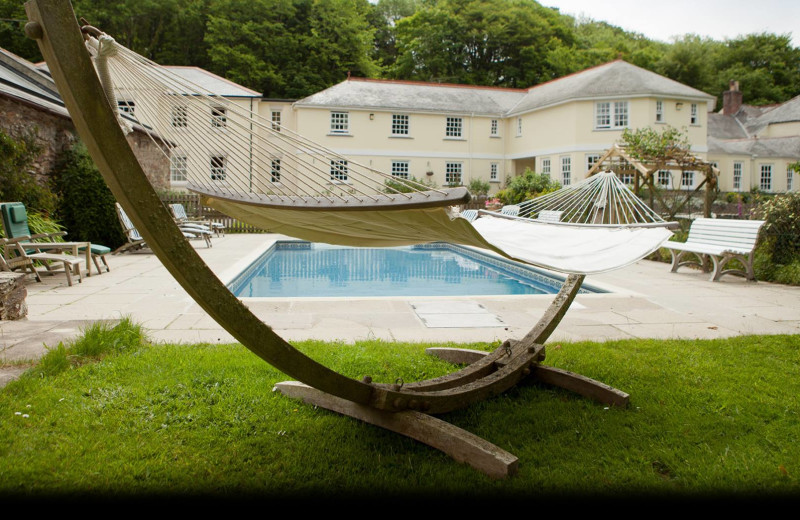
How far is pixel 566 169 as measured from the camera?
19922 mm

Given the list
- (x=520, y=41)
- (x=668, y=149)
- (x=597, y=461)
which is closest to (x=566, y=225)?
(x=597, y=461)

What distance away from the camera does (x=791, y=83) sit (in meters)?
32.9

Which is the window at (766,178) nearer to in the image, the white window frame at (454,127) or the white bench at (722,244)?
the white window frame at (454,127)

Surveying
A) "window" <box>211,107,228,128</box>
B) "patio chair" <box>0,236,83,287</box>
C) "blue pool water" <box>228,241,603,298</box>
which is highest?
"window" <box>211,107,228,128</box>

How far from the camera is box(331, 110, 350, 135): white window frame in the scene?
819 inches

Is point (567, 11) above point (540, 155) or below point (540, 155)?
above

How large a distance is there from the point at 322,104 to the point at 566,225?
60.1 feet

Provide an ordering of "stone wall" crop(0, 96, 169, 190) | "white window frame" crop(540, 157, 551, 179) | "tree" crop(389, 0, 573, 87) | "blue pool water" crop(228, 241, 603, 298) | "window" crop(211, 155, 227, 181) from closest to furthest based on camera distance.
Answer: "window" crop(211, 155, 227, 181), "blue pool water" crop(228, 241, 603, 298), "stone wall" crop(0, 96, 169, 190), "white window frame" crop(540, 157, 551, 179), "tree" crop(389, 0, 573, 87)

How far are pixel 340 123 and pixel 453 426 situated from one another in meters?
20.0

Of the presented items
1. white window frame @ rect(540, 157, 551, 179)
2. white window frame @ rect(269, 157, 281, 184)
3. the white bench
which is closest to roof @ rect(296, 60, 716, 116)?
white window frame @ rect(540, 157, 551, 179)

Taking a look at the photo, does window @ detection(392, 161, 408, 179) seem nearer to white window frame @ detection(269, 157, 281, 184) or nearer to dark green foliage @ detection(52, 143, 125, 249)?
dark green foliage @ detection(52, 143, 125, 249)

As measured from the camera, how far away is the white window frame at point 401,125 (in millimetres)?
21391

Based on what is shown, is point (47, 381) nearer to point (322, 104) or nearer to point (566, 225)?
point (566, 225)

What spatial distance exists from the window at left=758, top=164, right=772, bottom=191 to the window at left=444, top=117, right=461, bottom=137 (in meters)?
13.5
